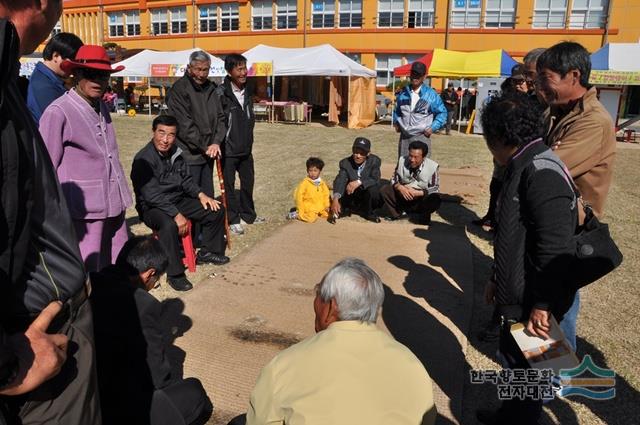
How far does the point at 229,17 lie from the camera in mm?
33188

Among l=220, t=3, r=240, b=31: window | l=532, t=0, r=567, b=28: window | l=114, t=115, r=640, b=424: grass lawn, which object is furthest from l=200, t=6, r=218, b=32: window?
l=114, t=115, r=640, b=424: grass lawn

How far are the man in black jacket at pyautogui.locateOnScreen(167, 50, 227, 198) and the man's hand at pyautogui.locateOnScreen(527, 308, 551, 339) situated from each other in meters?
3.68

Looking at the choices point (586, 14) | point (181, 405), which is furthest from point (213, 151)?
point (586, 14)

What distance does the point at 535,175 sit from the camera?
2107mm

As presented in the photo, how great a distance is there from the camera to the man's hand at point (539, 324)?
7.06 feet

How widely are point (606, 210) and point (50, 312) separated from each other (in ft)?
25.0

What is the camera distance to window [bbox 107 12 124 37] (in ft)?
123

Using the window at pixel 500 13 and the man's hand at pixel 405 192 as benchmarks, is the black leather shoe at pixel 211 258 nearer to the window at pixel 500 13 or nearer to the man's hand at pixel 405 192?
the man's hand at pixel 405 192

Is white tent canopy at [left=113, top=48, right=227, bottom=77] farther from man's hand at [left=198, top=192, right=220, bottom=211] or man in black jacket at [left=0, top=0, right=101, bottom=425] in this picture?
man in black jacket at [left=0, top=0, right=101, bottom=425]

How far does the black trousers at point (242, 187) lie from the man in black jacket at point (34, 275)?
4.35m

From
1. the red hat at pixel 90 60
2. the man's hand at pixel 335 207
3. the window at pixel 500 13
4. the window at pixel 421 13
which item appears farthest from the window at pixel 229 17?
the red hat at pixel 90 60

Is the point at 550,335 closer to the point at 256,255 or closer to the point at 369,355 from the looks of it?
the point at 369,355

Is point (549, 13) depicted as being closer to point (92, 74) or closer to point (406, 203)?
point (406, 203)

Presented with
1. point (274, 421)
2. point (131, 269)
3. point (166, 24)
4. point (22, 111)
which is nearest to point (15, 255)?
point (22, 111)
